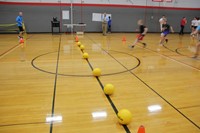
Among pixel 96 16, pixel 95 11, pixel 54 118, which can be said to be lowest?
pixel 54 118

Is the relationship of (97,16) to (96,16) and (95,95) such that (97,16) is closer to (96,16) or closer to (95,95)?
(96,16)

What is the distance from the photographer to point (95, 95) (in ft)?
14.1

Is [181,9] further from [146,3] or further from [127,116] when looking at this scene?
[127,116]

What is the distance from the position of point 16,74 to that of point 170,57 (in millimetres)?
6200

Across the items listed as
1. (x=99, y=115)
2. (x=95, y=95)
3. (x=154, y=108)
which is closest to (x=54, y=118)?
(x=99, y=115)

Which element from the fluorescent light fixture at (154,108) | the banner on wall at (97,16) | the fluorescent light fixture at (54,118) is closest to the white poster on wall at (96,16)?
the banner on wall at (97,16)

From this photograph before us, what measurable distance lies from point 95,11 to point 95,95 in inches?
579

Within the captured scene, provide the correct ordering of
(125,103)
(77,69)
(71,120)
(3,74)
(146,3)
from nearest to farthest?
(71,120)
(125,103)
(3,74)
(77,69)
(146,3)

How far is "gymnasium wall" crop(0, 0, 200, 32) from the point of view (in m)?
16.3

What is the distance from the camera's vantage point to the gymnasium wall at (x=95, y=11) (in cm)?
1633

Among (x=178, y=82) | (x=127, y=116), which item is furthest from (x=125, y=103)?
(x=178, y=82)

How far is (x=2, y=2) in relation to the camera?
15750 millimetres

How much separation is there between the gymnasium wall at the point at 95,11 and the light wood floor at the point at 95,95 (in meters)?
10.4

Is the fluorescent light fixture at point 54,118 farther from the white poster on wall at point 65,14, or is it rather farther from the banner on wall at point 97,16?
the banner on wall at point 97,16
